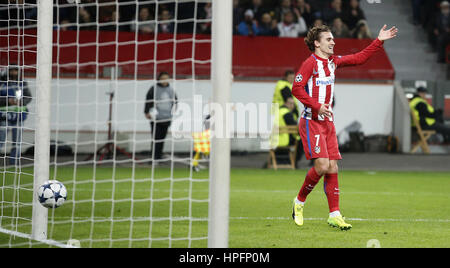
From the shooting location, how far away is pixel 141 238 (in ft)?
20.6

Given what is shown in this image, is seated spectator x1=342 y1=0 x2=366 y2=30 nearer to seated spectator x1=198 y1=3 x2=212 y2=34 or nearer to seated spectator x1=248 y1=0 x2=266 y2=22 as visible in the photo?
seated spectator x1=248 y1=0 x2=266 y2=22

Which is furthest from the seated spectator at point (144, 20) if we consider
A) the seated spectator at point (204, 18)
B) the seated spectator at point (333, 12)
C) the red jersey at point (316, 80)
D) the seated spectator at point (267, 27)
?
the red jersey at point (316, 80)

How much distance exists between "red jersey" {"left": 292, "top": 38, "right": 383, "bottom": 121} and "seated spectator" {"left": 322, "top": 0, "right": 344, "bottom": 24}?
13.8 meters

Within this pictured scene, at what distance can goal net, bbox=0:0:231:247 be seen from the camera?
21.0 feet

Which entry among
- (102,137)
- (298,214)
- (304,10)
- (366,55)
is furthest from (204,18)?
(298,214)

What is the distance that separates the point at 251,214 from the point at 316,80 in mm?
1768

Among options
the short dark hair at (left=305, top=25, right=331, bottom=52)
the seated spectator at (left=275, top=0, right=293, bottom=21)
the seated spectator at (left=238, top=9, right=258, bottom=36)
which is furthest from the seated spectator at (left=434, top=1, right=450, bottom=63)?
the short dark hair at (left=305, top=25, right=331, bottom=52)

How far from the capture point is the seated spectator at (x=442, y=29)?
2205 cm

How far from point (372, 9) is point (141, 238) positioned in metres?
18.8

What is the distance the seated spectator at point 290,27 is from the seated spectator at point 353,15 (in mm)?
1289

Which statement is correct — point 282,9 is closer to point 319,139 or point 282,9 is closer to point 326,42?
point 326,42

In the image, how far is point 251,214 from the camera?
27.4ft

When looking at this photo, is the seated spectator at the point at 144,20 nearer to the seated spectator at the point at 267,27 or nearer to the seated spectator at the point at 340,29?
the seated spectator at the point at 267,27

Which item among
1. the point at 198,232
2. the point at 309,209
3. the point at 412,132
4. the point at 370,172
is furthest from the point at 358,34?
the point at 198,232
